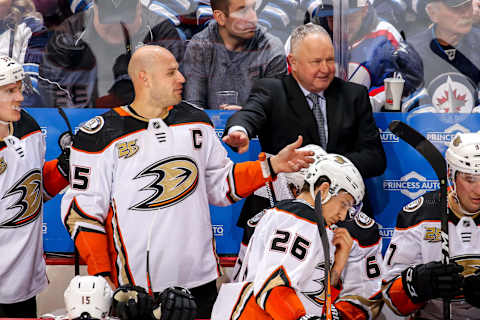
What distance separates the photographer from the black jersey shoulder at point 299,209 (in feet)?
8.92

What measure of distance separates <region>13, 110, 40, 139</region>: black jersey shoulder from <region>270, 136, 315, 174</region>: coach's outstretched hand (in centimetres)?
120

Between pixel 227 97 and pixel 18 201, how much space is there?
1.12 metres

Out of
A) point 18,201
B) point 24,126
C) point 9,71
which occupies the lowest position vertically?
point 18,201

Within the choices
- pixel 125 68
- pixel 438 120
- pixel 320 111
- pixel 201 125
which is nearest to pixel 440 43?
pixel 438 120

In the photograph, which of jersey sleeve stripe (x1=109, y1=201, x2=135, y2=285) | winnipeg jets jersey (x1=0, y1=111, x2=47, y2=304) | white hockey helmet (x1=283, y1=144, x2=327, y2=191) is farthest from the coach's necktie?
winnipeg jets jersey (x1=0, y1=111, x2=47, y2=304)

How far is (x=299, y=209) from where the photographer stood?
8.98ft

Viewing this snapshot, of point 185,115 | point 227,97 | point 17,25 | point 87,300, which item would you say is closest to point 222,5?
point 227,97

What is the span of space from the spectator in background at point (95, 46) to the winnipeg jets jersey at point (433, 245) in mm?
1459

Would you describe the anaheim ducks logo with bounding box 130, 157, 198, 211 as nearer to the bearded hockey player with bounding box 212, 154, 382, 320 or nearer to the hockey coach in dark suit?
the hockey coach in dark suit

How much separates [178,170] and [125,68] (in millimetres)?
777

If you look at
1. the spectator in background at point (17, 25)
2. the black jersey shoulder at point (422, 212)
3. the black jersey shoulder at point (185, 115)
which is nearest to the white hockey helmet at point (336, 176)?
the black jersey shoulder at point (422, 212)

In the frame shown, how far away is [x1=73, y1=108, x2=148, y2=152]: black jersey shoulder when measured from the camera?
3.39 m

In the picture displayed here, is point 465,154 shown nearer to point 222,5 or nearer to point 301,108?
point 301,108

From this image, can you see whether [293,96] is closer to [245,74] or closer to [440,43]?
[245,74]
